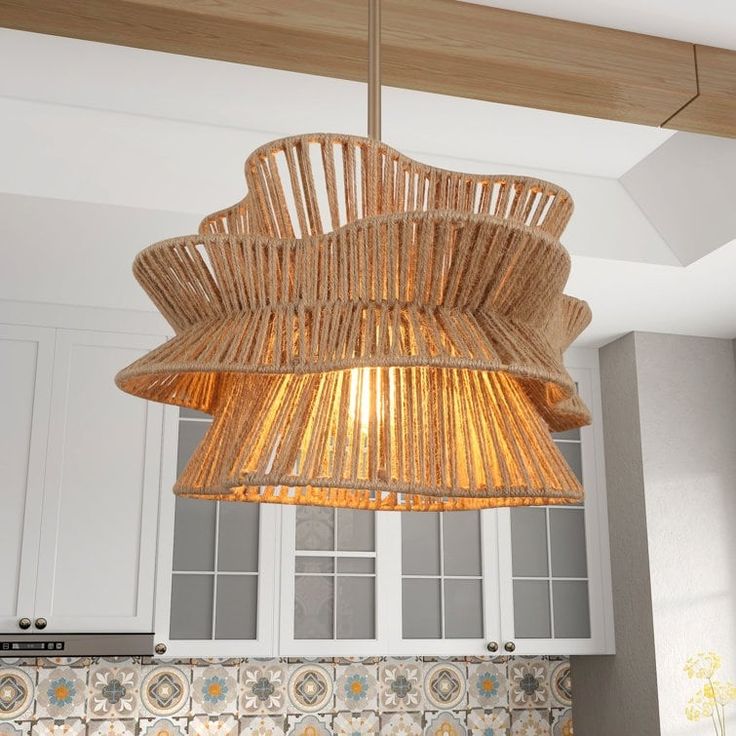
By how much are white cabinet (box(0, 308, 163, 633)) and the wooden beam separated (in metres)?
1.47

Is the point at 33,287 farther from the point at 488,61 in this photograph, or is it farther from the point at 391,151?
the point at 391,151

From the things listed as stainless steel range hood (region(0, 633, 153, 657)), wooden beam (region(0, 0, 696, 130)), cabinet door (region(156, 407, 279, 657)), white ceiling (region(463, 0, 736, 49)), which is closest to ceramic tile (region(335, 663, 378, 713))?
cabinet door (region(156, 407, 279, 657))

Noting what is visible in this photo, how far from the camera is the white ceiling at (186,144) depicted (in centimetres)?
219

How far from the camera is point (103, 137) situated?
2.34 m

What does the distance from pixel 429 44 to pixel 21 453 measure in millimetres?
1857

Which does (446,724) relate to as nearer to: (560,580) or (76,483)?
(560,580)

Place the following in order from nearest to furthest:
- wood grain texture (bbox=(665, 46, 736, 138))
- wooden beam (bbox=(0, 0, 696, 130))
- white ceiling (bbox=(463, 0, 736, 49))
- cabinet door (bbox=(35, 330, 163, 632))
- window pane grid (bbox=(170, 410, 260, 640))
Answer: wooden beam (bbox=(0, 0, 696, 130)) < white ceiling (bbox=(463, 0, 736, 49)) < wood grain texture (bbox=(665, 46, 736, 138)) < cabinet door (bbox=(35, 330, 163, 632)) < window pane grid (bbox=(170, 410, 260, 640))

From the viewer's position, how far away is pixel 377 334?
889 millimetres

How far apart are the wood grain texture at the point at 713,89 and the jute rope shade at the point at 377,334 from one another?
1.13 metres

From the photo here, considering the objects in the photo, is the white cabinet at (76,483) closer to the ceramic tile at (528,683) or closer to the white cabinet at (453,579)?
the white cabinet at (453,579)

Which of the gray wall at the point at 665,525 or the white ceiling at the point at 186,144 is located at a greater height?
the white ceiling at the point at 186,144

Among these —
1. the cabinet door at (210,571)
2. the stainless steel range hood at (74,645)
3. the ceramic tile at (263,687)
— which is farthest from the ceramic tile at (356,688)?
the stainless steel range hood at (74,645)

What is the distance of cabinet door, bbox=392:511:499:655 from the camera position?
3172mm

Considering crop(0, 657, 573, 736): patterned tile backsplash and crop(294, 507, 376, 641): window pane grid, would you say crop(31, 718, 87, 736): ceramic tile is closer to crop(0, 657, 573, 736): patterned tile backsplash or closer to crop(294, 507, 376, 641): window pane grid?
crop(0, 657, 573, 736): patterned tile backsplash
